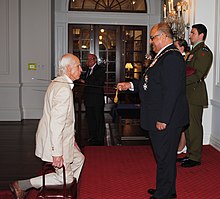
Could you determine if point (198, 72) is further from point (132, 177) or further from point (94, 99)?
point (94, 99)

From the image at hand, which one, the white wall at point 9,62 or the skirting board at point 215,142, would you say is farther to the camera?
the white wall at point 9,62

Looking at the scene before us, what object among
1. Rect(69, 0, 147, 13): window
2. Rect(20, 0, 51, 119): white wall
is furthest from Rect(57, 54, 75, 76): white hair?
Rect(69, 0, 147, 13): window

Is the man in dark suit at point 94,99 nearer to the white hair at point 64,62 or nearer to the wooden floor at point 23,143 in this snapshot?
the wooden floor at point 23,143

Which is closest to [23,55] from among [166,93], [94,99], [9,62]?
[9,62]

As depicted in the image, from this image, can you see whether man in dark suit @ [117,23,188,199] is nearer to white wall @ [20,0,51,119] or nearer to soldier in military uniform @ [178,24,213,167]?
soldier in military uniform @ [178,24,213,167]

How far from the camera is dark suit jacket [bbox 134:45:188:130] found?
3.13 meters

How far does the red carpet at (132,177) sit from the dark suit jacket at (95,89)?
1.40 m

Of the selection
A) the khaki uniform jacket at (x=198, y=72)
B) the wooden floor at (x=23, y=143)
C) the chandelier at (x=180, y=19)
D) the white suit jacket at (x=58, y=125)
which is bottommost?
the wooden floor at (x=23, y=143)

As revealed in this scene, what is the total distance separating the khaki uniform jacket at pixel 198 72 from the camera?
4.47 m

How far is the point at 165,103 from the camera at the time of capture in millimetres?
3135

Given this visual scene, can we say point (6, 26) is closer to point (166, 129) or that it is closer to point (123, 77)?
point (123, 77)

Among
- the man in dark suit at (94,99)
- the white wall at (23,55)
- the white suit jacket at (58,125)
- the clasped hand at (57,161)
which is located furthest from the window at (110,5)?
the clasped hand at (57,161)

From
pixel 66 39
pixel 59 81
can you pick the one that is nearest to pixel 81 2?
pixel 66 39

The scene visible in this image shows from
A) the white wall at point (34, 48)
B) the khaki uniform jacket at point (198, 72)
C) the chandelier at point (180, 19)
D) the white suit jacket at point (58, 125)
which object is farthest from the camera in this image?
the white wall at point (34, 48)
